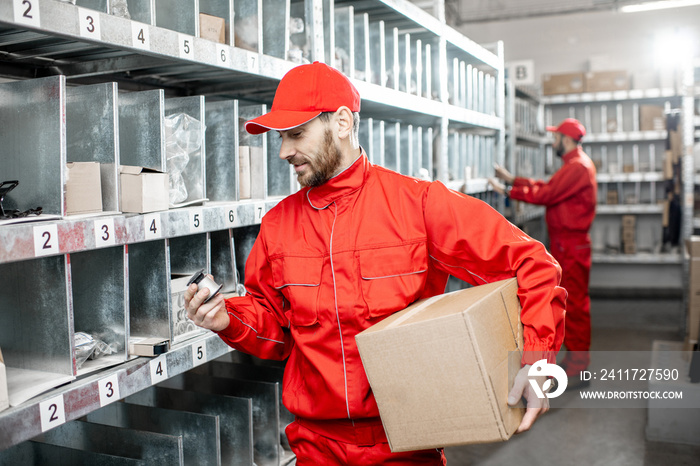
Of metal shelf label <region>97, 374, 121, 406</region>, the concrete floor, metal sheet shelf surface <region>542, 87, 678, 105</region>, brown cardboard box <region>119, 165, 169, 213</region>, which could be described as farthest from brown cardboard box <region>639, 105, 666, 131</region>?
metal shelf label <region>97, 374, 121, 406</region>

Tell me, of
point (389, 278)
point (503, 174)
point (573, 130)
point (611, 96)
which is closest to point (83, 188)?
point (389, 278)

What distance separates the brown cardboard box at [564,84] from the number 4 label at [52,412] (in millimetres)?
8364

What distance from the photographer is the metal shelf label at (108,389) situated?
153 centimetres

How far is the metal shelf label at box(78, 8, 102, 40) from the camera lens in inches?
53.4

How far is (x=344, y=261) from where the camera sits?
1.67m

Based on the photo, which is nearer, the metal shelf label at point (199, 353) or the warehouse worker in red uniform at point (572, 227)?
the metal shelf label at point (199, 353)

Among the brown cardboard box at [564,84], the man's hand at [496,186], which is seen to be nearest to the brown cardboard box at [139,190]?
the man's hand at [496,186]

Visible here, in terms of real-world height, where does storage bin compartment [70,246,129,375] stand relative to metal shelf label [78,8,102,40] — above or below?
below

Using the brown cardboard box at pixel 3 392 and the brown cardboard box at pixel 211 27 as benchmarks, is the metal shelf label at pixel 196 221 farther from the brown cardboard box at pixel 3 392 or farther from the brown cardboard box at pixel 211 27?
the brown cardboard box at pixel 3 392

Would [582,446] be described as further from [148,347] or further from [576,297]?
[148,347]

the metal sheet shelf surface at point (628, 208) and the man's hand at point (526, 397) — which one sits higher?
the metal sheet shelf surface at point (628, 208)

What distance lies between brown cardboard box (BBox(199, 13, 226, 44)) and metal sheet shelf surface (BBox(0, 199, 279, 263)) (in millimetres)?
538

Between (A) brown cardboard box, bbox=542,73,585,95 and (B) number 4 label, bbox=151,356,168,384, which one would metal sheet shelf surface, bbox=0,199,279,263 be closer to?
(B) number 4 label, bbox=151,356,168,384

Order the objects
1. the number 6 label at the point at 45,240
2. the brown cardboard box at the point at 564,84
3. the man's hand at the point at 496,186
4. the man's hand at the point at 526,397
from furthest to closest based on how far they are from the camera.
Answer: the brown cardboard box at the point at 564,84 → the man's hand at the point at 496,186 → the man's hand at the point at 526,397 → the number 6 label at the point at 45,240
